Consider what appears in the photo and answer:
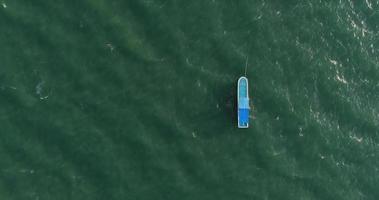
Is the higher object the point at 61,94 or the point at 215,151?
the point at 61,94

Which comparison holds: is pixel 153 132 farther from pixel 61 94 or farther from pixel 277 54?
pixel 277 54

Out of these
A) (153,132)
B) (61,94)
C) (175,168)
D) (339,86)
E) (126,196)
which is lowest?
(126,196)

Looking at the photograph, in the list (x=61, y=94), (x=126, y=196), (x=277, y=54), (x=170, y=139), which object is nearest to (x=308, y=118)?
(x=277, y=54)

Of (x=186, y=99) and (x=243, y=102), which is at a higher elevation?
(x=186, y=99)

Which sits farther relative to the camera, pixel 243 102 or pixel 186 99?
pixel 186 99

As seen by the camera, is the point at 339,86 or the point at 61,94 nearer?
the point at 61,94
